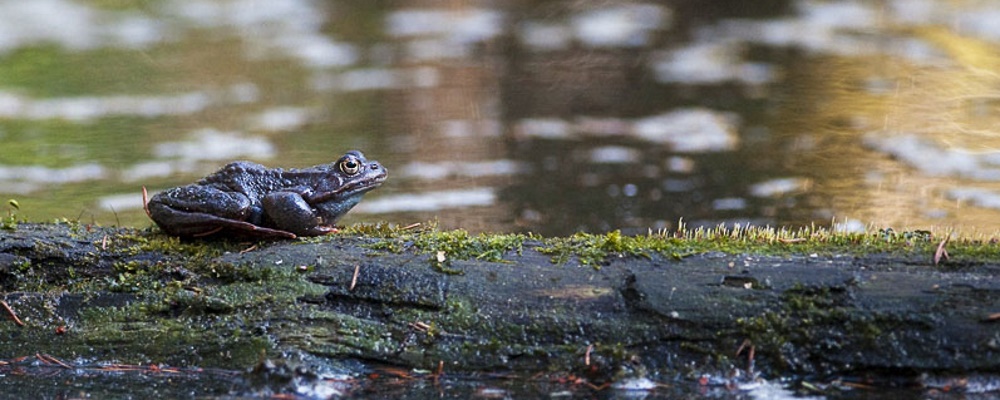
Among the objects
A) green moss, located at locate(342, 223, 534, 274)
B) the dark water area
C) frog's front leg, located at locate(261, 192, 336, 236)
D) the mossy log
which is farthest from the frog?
the dark water area

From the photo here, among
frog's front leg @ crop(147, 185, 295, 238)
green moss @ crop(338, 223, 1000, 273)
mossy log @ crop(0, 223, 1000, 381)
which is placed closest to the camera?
mossy log @ crop(0, 223, 1000, 381)

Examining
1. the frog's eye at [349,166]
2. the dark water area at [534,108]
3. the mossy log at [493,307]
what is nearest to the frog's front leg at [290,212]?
the mossy log at [493,307]

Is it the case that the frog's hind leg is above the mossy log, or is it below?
above

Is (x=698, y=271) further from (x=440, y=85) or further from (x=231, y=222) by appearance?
(x=440, y=85)

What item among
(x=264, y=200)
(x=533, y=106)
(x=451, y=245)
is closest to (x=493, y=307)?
(x=451, y=245)

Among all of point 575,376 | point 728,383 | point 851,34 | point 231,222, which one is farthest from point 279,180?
point 851,34

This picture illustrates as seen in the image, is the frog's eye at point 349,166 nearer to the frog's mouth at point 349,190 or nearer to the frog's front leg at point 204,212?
the frog's mouth at point 349,190

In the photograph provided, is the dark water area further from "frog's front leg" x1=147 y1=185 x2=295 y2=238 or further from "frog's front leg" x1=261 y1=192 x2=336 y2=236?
"frog's front leg" x1=261 y1=192 x2=336 y2=236

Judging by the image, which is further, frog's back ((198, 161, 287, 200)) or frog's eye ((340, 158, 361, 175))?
frog's eye ((340, 158, 361, 175))

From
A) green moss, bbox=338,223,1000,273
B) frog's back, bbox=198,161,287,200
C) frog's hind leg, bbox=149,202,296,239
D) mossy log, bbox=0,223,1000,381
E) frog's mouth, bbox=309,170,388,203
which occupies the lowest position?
mossy log, bbox=0,223,1000,381
